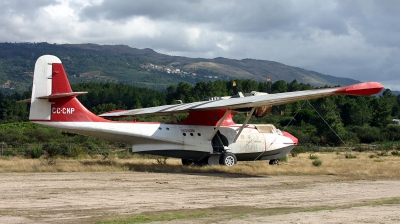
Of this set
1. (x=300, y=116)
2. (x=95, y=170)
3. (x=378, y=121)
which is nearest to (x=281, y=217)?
(x=95, y=170)

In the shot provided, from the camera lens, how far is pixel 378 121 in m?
73.2

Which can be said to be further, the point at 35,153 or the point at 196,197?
the point at 35,153

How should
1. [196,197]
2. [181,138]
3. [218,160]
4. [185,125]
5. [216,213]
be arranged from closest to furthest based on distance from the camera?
[216,213]
[196,197]
[181,138]
[185,125]
[218,160]

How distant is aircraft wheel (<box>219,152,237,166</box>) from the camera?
2823cm

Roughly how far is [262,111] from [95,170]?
8.90 meters

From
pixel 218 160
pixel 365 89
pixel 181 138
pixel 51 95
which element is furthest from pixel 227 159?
pixel 51 95

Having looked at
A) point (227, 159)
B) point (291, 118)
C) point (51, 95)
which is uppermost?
point (51, 95)

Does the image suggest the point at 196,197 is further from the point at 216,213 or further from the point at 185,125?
the point at 185,125

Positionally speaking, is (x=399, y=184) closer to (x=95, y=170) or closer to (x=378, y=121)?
(x=95, y=170)

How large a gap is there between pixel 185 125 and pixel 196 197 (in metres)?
11.4

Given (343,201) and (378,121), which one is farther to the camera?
(378,121)

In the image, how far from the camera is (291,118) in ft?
217

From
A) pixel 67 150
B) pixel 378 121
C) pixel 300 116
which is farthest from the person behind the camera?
pixel 378 121

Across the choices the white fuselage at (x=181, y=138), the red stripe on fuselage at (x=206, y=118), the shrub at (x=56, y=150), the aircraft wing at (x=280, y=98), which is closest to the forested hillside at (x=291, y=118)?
the shrub at (x=56, y=150)
